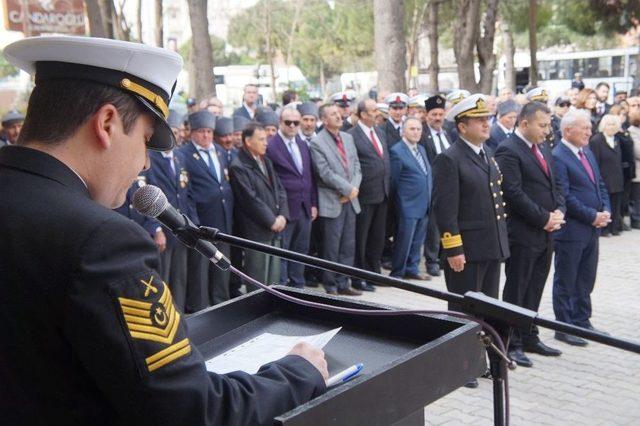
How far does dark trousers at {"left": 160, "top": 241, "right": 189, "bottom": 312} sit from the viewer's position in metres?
6.91

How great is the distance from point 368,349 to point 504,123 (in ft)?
27.0

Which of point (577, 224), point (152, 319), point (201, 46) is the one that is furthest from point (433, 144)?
point (152, 319)

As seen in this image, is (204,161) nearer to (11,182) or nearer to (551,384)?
(551,384)

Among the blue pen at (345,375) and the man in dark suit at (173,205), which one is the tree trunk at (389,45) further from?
the blue pen at (345,375)

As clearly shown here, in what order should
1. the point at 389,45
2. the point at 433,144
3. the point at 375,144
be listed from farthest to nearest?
the point at 389,45 → the point at 433,144 → the point at 375,144

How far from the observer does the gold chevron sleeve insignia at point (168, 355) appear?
4.81ft

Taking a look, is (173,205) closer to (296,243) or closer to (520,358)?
(296,243)

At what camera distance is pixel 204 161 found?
741 cm

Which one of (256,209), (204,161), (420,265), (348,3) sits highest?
(348,3)

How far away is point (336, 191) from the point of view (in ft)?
27.7

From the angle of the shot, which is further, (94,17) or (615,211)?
(615,211)

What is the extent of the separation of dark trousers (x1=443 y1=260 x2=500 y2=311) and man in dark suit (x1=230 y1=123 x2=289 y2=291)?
2.08 metres

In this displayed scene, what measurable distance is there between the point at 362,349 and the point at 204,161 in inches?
213

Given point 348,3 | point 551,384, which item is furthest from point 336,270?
point 348,3
